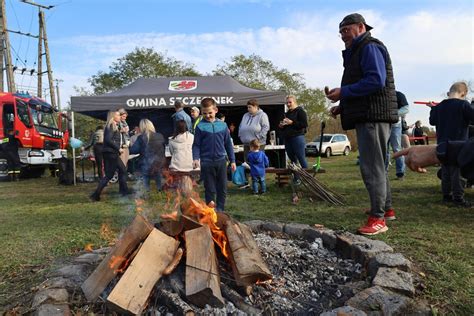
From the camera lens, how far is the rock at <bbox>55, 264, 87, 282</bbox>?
292 cm

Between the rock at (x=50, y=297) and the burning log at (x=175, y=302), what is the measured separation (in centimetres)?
64

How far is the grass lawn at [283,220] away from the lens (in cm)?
288

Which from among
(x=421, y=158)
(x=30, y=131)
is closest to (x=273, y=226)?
(x=421, y=158)

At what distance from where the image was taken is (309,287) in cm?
282

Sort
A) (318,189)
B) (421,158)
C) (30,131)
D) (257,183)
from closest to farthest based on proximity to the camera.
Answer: (421,158) < (318,189) < (257,183) < (30,131)

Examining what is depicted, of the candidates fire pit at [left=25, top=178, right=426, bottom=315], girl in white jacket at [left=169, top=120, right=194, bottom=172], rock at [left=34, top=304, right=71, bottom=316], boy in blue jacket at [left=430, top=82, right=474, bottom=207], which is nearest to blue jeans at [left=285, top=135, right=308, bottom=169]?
girl in white jacket at [left=169, top=120, right=194, bottom=172]

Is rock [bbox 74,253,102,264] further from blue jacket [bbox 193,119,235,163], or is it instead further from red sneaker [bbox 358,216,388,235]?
red sneaker [bbox 358,216,388,235]

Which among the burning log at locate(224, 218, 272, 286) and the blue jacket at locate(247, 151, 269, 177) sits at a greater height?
the blue jacket at locate(247, 151, 269, 177)

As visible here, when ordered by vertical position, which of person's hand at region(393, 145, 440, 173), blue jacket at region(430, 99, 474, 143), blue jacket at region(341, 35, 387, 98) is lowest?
person's hand at region(393, 145, 440, 173)

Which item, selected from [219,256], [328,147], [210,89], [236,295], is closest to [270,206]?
[219,256]

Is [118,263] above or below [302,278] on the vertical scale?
above

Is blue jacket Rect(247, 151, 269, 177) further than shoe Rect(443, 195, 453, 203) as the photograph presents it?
Yes

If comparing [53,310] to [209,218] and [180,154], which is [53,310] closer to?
[209,218]

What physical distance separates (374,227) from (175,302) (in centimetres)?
243
